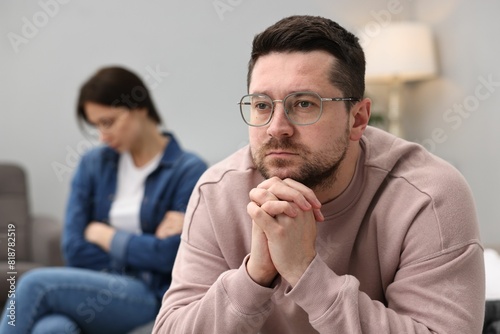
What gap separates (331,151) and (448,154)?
2223 millimetres

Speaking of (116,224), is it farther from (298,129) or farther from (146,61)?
(146,61)

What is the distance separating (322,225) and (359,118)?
21cm

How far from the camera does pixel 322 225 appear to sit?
1.26 metres

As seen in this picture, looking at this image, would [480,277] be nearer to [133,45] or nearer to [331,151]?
[331,151]

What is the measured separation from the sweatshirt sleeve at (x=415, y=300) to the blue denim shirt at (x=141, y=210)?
3.32 ft

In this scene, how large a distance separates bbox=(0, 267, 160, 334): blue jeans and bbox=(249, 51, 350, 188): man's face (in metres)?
0.94

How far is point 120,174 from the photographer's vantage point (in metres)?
2.28

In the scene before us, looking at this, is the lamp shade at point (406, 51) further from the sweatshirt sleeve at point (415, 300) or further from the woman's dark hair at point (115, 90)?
the sweatshirt sleeve at point (415, 300)

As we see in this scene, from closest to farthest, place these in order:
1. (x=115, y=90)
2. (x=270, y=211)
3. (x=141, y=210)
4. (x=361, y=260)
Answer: (x=270, y=211)
(x=361, y=260)
(x=141, y=210)
(x=115, y=90)

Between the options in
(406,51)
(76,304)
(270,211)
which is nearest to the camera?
(270,211)

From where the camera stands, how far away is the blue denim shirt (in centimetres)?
208

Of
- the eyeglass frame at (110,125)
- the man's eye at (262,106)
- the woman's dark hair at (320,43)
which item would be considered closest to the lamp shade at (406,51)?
the eyeglass frame at (110,125)

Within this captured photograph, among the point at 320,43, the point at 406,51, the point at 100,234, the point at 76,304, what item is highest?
the point at 320,43

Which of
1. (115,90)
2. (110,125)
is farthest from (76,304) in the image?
(115,90)
